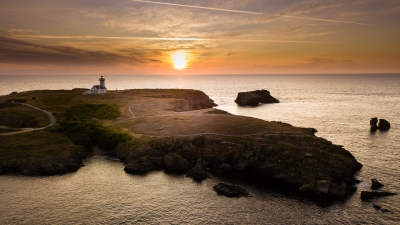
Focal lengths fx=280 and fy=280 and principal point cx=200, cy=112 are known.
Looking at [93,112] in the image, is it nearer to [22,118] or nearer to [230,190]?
[22,118]

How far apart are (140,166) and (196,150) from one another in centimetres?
1685

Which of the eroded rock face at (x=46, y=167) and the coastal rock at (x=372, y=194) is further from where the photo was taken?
the eroded rock face at (x=46, y=167)

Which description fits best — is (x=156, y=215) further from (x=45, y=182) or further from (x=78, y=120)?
(x=78, y=120)

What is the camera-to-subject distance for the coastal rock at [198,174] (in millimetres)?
65794

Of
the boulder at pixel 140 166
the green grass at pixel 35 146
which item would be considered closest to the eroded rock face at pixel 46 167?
the green grass at pixel 35 146

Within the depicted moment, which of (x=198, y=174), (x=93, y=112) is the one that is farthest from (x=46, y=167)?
(x=93, y=112)

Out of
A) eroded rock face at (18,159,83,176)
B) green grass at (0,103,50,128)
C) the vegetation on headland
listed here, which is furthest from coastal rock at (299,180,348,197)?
green grass at (0,103,50,128)

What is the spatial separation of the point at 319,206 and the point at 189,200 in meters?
24.9

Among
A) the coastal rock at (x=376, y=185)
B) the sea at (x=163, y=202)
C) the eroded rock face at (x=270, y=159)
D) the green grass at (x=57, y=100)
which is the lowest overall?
the sea at (x=163, y=202)

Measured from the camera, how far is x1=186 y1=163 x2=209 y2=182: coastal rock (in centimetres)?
6579

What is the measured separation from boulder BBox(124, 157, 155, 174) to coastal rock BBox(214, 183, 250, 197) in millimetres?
20036

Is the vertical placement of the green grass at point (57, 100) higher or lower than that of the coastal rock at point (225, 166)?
higher

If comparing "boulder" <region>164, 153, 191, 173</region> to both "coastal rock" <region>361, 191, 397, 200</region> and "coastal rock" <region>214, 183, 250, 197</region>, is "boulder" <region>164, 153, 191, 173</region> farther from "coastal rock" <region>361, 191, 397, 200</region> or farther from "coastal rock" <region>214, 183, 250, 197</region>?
"coastal rock" <region>361, 191, 397, 200</region>

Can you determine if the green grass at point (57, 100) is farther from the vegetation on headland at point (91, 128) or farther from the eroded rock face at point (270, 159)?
the eroded rock face at point (270, 159)
